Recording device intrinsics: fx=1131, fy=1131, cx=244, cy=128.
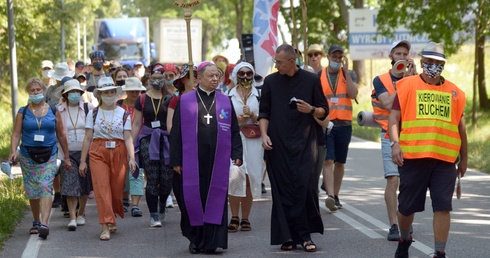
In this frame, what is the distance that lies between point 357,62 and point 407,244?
114 feet

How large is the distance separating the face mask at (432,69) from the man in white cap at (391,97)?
4.73ft

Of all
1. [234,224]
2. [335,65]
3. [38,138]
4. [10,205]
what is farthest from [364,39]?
[38,138]

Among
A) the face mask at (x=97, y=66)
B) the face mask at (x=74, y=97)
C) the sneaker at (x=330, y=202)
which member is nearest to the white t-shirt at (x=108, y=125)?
the face mask at (x=74, y=97)

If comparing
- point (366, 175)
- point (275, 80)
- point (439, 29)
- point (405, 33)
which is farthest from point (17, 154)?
point (405, 33)

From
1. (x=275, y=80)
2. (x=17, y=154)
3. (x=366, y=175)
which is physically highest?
(x=275, y=80)

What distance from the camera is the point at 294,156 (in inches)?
423

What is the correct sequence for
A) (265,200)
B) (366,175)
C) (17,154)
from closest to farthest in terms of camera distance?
1. (17,154)
2. (265,200)
3. (366,175)

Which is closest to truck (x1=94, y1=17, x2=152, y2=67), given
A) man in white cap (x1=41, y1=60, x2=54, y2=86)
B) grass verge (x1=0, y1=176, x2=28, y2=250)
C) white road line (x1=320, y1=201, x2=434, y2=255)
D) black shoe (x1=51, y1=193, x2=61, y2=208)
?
man in white cap (x1=41, y1=60, x2=54, y2=86)

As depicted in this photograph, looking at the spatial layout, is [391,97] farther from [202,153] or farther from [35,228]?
[35,228]

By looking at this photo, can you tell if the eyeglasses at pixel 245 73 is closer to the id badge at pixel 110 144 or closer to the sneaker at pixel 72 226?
the id badge at pixel 110 144

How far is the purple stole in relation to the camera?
10.8 m

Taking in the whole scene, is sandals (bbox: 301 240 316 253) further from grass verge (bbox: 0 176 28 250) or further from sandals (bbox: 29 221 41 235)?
sandals (bbox: 29 221 41 235)

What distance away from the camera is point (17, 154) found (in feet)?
39.4

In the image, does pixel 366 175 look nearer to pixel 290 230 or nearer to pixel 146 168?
pixel 146 168
